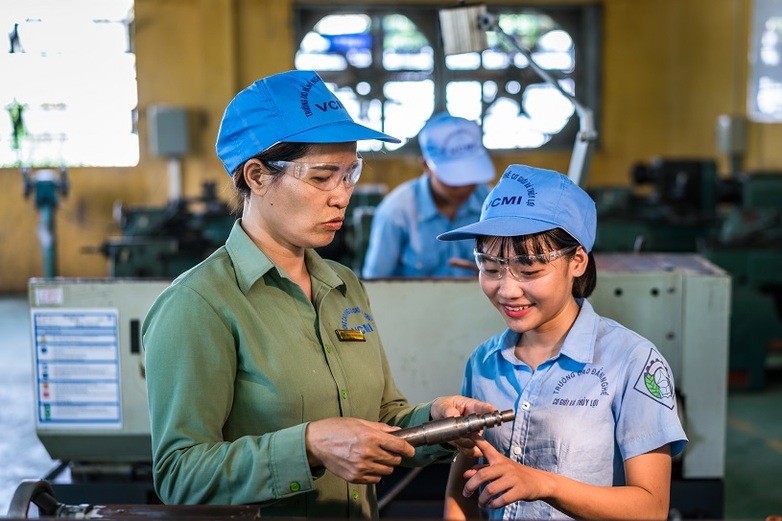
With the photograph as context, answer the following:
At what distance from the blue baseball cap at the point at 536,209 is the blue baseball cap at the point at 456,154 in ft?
4.33

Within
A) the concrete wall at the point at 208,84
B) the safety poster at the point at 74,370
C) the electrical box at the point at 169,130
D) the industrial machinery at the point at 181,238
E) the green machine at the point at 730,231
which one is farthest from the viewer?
the concrete wall at the point at 208,84

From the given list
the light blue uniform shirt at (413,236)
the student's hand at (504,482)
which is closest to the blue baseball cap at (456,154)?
the light blue uniform shirt at (413,236)

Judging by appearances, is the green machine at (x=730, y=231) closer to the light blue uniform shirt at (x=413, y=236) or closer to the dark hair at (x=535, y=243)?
the light blue uniform shirt at (x=413, y=236)

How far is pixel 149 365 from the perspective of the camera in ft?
3.87

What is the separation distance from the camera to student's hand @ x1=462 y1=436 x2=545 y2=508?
1169mm

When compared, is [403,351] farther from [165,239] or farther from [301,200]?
[165,239]

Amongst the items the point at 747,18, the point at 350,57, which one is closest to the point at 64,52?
the point at 350,57

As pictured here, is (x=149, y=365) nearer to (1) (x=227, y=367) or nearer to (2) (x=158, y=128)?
(1) (x=227, y=367)

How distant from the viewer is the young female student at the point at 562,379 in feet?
4.15

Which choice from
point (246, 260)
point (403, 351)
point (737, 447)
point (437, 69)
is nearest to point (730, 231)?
point (737, 447)

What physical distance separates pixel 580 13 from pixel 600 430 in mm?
7076

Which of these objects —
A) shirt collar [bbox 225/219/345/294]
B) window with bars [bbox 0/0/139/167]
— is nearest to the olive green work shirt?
shirt collar [bbox 225/219/345/294]

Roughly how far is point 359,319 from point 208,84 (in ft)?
21.5

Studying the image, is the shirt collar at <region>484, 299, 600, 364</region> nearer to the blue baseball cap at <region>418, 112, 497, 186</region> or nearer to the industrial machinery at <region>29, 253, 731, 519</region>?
the industrial machinery at <region>29, 253, 731, 519</region>
